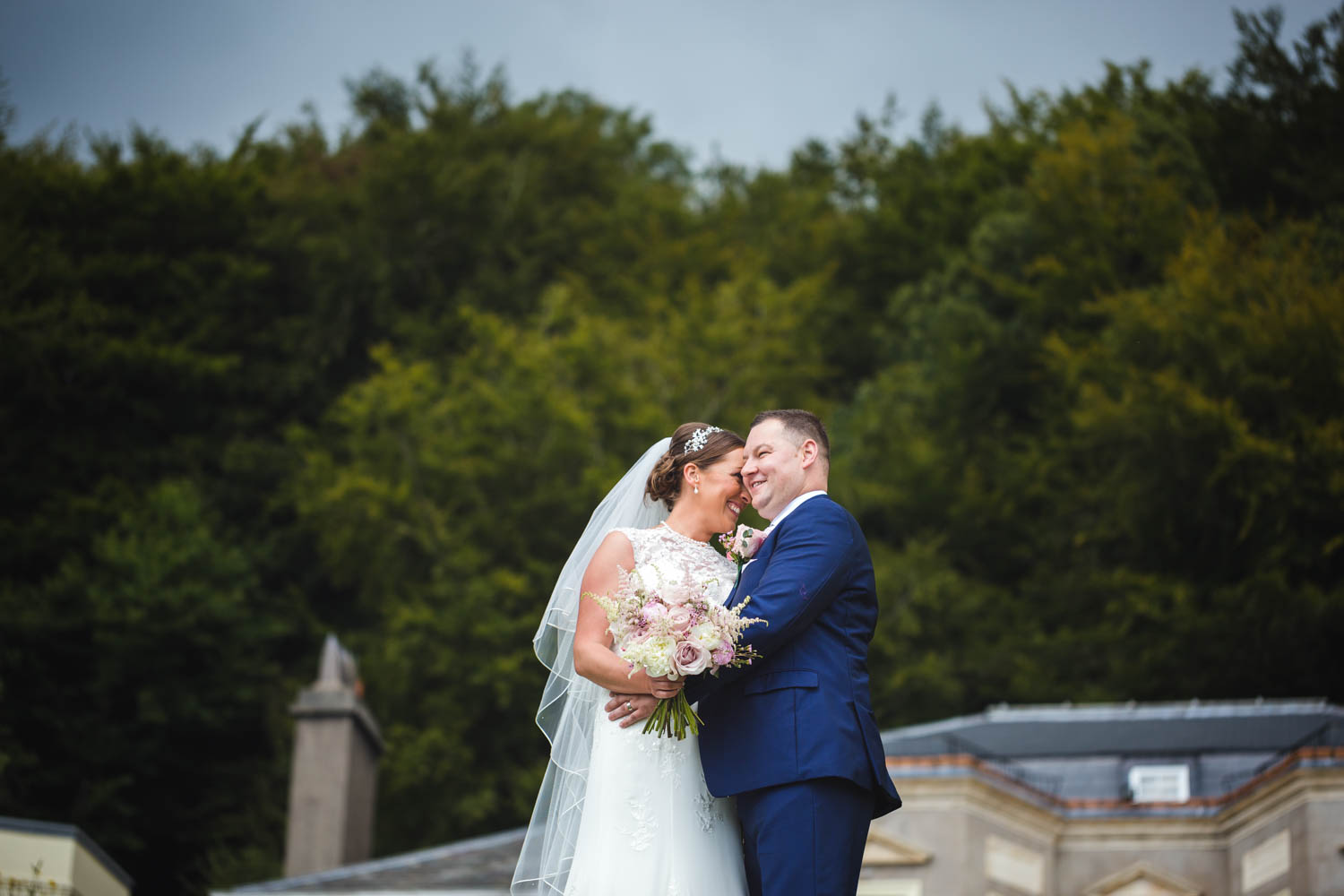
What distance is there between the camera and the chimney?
48.5 feet

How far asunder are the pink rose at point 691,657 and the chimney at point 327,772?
10765 millimetres

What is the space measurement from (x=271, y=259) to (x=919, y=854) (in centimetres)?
2084

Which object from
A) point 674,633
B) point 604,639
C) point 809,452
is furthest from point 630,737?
point 809,452

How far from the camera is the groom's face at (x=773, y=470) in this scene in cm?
509

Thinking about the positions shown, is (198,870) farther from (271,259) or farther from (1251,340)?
(1251,340)

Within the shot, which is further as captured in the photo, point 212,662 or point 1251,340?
point 212,662

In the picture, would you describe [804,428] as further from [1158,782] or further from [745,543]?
[1158,782]

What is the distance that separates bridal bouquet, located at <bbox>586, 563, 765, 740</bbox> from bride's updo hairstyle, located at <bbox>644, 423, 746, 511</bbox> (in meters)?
0.73

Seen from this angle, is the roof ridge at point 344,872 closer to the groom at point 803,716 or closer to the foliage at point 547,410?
the foliage at point 547,410

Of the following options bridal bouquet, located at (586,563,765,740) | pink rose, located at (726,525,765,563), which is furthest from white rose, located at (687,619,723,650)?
pink rose, located at (726,525,765,563)

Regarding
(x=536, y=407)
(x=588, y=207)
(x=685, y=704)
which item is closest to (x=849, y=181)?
(x=588, y=207)

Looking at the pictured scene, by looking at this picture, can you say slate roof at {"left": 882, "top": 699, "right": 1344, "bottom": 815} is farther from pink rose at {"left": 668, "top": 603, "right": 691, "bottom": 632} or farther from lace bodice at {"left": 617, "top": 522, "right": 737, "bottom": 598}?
pink rose at {"left": 668, "top": 603, "right": 691, "bottom": 632}

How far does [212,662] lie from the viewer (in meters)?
25.2

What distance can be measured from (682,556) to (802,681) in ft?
2.74
